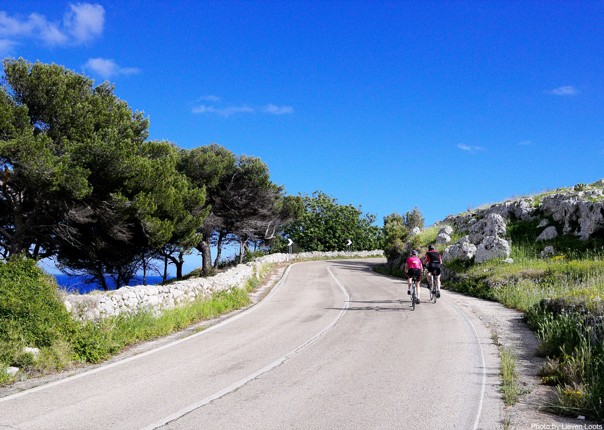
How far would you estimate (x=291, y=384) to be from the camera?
716 centimetres

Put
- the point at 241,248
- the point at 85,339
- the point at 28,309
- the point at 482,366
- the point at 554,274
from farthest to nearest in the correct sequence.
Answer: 1. the point at 241,248
2. the point at 554,274
3. the point at 85,339
4. the point at 28,309
5. the point at 482,366

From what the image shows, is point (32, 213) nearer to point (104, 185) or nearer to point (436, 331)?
point (104, 185)

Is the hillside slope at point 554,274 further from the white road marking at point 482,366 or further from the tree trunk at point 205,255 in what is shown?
the tree trunk at point 205,255

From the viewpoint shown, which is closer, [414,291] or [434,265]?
[414,291]

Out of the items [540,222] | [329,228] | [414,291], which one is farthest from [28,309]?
[329,228]

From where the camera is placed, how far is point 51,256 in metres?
24.2

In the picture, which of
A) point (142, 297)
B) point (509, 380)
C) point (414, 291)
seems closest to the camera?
point (509, 380)

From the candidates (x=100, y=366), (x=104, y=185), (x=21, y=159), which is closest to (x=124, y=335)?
(x=100, y=366)

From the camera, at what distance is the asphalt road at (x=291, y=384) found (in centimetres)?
570

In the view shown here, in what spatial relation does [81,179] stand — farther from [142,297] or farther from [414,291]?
[414,291]

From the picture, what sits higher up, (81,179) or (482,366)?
(81,179)

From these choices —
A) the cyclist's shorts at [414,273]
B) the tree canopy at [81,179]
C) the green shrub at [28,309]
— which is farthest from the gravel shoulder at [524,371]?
the tree canopy at [81,179]

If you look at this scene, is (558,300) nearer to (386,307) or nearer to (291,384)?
(386,307)

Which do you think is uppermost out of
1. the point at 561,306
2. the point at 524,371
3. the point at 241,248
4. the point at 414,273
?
the point at 241,248
